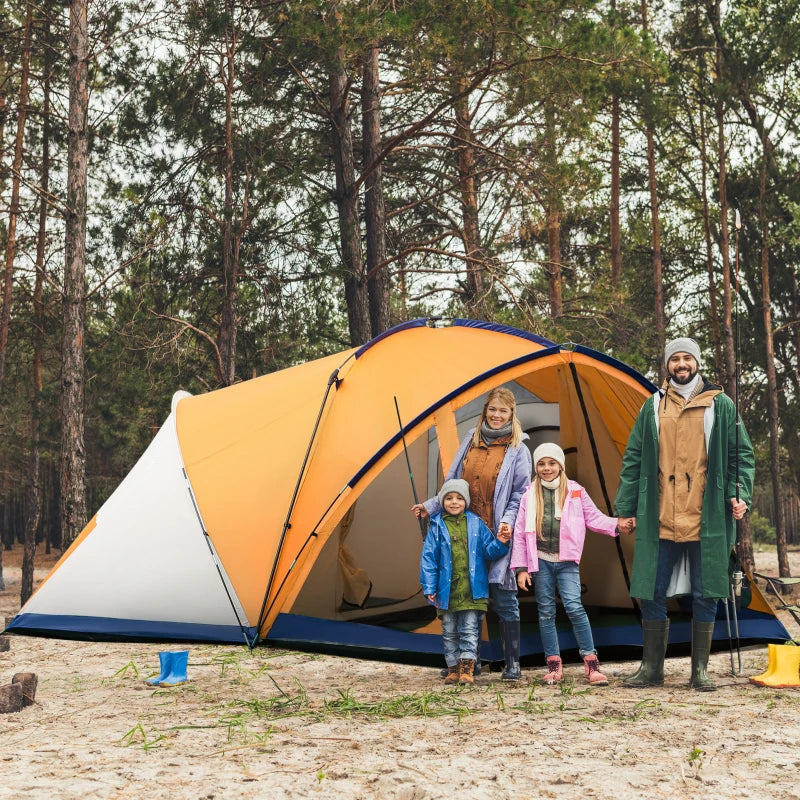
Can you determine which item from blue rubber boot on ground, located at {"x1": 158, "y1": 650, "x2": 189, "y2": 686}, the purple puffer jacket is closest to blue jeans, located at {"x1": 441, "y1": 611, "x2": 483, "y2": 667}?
the purple puffer jacket

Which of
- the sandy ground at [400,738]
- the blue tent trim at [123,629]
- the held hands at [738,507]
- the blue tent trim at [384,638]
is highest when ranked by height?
the held hands at [738,507]

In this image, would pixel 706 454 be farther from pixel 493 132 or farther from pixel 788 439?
pixel 788 439

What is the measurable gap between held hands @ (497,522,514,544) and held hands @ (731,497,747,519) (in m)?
1.21

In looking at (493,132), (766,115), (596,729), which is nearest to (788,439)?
(766,115)

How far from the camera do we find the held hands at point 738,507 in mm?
4828

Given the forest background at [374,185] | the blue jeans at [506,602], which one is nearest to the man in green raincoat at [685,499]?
the blue jeans at [506,602]

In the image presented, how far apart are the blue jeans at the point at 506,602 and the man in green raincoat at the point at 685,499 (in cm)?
66

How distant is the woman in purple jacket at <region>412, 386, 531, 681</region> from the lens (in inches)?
207

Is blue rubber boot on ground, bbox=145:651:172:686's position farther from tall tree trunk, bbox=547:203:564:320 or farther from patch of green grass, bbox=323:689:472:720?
tall tree trunk, bbox=547:203:564:320

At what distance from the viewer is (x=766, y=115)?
587 inches

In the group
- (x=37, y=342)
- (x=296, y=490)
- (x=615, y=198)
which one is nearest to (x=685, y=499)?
(x=296, y=490)

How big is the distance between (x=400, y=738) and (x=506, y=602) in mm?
1356

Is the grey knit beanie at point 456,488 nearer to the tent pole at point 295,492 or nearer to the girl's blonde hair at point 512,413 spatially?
the girl's blonde hair at point 512,413

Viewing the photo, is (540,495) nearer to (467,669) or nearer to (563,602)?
(563,602)
